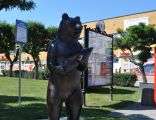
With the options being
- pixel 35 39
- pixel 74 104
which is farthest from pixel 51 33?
pixel 74 104

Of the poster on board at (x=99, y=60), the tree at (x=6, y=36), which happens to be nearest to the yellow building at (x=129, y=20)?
the tree at (x=6, y=36)

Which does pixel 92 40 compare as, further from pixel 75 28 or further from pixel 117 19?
pixel 117 19

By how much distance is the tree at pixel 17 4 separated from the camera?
10930 mm

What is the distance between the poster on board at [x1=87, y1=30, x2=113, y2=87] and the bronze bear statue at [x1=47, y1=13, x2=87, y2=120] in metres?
8.13

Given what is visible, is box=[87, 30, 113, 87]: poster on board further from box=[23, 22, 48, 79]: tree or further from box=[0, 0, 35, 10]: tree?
box=[23, 22, 48, 79]: tree

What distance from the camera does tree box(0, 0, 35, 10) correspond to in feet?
35.9

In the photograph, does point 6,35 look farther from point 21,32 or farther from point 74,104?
point 74,104

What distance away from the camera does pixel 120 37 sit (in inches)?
1249

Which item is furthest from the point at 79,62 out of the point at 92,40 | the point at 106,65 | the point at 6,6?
the point at 106,65

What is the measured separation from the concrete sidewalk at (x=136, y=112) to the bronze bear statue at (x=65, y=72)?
20.5 feet

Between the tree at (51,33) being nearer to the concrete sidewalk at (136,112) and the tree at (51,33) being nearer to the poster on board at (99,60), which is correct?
the poster on board at (99,60)

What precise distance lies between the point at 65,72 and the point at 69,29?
58 cm

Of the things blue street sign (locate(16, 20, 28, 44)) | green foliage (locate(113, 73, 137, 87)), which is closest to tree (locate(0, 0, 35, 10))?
blue street sign (locate(16, 20, 28, 44))

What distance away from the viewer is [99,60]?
14.6m
